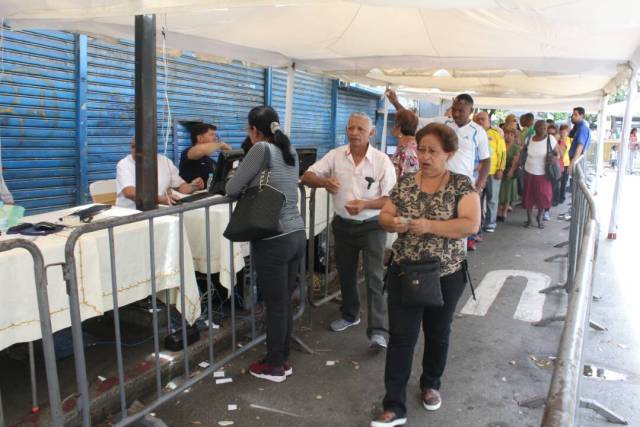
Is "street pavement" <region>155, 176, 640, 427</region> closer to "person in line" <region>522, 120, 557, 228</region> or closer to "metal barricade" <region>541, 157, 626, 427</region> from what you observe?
"metal barricade" <region>541, 157, 626, 427</region>

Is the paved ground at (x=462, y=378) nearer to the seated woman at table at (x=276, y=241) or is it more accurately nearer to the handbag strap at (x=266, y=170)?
the seated woman at table at (x=276, y=241)

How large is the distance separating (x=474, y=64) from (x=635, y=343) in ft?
12.6

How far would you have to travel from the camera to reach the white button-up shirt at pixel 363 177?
4320 mm

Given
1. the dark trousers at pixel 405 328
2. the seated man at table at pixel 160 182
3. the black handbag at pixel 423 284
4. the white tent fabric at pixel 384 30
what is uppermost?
the white tent fabric at pixel 384 30

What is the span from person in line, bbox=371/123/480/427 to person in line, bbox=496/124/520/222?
317 inches

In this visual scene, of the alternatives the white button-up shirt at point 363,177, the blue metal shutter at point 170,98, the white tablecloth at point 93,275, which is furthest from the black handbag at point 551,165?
the white tablecloth at point 93,275

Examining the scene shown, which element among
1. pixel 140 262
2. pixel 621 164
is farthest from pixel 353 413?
pixel 621 164

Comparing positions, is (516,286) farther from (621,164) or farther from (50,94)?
(50,94)

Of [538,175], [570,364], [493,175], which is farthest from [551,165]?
[570,364]

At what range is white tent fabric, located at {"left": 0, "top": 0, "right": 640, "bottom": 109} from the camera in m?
3.56

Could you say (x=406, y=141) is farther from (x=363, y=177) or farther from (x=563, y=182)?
(x=563, y=182)

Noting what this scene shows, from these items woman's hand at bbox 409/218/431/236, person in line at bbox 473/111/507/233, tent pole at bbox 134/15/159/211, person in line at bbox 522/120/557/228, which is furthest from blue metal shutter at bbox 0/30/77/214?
person in line at bbox 522/120/557/228

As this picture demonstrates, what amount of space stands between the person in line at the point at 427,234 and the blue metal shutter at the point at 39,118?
4.53m

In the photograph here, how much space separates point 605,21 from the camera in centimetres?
391
